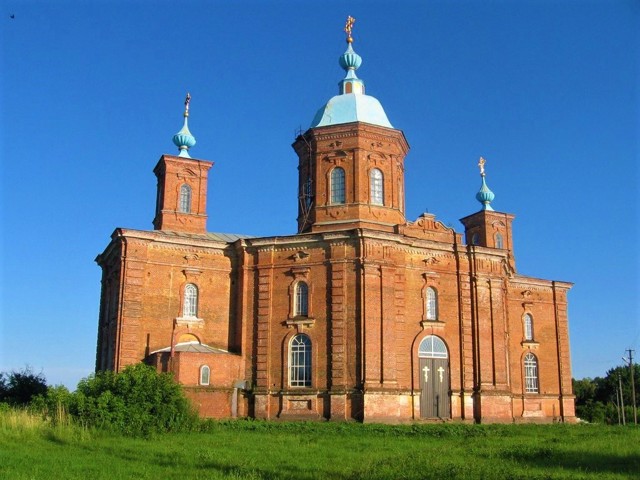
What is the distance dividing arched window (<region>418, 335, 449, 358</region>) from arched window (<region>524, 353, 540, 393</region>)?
32.5ft

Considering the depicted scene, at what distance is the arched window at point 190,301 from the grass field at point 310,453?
23.7 ft

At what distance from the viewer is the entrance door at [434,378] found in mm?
30306

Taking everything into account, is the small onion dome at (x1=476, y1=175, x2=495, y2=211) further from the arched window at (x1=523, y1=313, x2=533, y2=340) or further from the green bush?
the green bush

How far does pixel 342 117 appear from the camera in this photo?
1336 inches

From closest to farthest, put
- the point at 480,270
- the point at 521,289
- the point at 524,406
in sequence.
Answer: the point at 480,270
the point at 524,406
the point at 521,289

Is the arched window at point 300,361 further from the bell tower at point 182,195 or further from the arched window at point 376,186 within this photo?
the bell tower at point 182,195

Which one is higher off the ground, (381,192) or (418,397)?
(381,192)

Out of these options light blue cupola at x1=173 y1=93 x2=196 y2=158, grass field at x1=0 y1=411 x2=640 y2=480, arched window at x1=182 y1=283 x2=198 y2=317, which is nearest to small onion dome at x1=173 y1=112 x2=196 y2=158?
light blue cupola at x1=173 y1=93 x2=196 y2=158

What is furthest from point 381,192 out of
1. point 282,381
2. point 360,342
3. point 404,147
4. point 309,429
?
point 309,429

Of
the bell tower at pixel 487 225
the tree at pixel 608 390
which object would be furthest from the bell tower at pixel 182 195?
the tree at pixel 608 390

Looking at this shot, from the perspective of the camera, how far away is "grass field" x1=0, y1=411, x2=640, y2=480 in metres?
14.0

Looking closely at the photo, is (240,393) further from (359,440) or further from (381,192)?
(381,192)

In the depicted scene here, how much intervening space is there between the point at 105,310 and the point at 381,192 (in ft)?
48.3

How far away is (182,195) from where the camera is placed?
116ft
